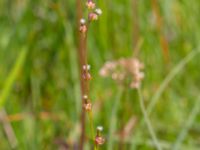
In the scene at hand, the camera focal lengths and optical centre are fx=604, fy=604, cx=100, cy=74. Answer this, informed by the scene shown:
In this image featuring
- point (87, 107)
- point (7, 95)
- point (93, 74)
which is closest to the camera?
point (87, 107)

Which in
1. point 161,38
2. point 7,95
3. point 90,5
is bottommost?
point 7,95

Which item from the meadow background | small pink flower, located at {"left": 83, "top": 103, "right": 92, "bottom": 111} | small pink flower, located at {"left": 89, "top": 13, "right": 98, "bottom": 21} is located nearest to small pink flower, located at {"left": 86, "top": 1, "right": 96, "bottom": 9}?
small pink flower, located at {"left": 89, "top": 13, "right": 98, "bottom": 21}

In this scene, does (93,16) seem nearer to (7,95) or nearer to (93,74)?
(7,95)

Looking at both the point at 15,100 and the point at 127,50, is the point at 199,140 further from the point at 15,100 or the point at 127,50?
the point at 15,100

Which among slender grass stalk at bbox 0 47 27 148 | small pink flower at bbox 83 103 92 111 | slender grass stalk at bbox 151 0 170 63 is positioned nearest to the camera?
small pink flower at bbox 83 103 92 111

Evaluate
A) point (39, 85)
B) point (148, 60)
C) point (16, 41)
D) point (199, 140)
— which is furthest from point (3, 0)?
point (199, 140)

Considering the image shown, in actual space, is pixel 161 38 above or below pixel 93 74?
above

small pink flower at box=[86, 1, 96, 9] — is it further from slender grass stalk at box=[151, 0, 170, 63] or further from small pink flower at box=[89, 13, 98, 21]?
slender grass stalk at box=[151, 0, 170, 63]

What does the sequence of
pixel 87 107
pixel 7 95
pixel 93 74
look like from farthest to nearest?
pixel 93 74 → pixel 7 95 → pixel 87 107

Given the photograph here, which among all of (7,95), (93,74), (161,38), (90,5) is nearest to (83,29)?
(90,5)

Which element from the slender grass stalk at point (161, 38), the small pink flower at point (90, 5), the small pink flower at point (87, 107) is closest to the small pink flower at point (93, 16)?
the small pink flower at point (90, 5)
